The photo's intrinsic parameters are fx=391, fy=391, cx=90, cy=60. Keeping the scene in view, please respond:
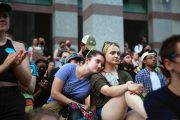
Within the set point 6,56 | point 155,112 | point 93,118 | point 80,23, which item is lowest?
point 93,118

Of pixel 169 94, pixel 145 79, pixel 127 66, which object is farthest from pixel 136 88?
pixel 127 66

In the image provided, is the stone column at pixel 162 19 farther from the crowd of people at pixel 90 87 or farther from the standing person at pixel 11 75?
the standing person at pixel 11 75

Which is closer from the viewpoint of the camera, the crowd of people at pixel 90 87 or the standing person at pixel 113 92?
the crowd of people at pixel 90 87

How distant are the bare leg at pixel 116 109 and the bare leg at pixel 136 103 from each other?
0.18 meters

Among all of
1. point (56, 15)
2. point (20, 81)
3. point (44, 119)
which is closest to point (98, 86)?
point (20, 81)

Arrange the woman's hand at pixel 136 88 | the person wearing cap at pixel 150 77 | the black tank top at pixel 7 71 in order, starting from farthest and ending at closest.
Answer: the person wearing cap at pixel 150 77 < the woman's hand at pixel 136 88 < the black tank top at pixel 7 71

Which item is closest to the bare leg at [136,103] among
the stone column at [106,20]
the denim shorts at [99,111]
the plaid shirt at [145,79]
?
the denim shorts at [99,111]

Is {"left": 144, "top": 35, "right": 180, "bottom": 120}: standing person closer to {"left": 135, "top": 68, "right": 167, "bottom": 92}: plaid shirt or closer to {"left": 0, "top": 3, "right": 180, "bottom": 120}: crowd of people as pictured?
{"left": 0, "top": 3, "right": 180, "bottom": 120}: crowd of people

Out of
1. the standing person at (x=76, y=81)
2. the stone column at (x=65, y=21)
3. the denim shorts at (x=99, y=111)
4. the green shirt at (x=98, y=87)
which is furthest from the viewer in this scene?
the stone column at (x=65, y=21)

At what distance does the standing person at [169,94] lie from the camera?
2.80 m

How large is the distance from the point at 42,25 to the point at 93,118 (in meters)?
10.4

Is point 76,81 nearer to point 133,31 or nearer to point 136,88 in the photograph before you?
point 136,88

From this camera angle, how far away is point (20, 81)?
3.54m

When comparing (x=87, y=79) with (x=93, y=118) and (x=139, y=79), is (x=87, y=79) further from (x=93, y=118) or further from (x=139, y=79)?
(x=139, y=79)
